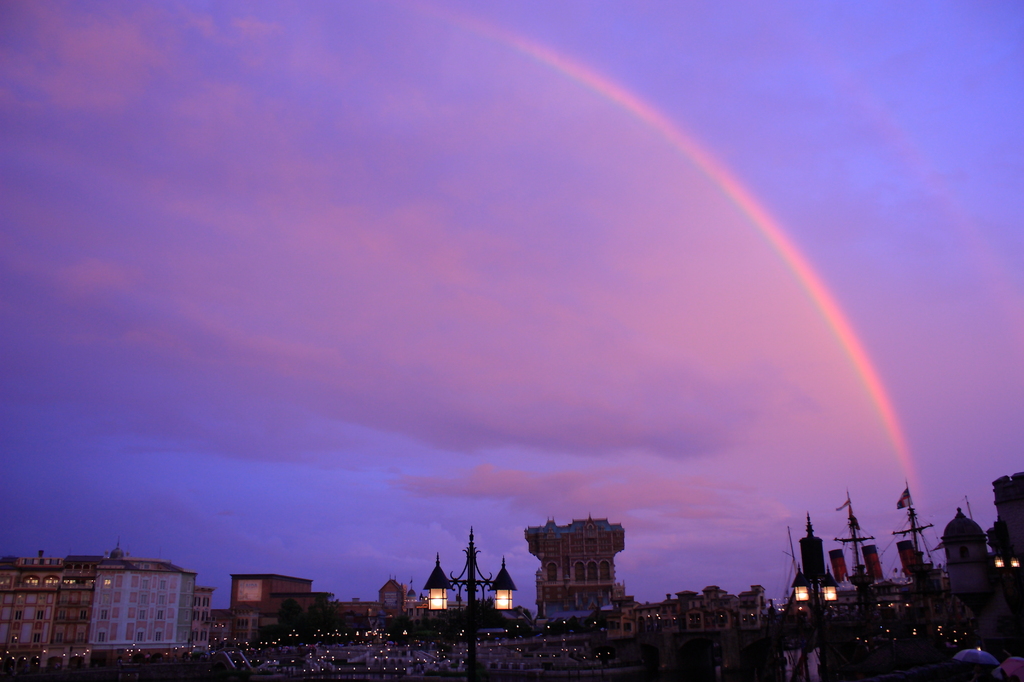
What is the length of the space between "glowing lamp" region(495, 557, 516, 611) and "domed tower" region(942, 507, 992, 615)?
39636 mm

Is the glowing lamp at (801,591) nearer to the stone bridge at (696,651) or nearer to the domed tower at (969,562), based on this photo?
the domed tower at (969,562)

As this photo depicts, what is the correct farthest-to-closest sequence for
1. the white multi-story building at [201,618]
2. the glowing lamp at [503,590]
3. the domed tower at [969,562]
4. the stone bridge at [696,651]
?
1. the white multi-story building at [201,618]
2. the stone bridge at [696,651]
3. the domed tower at [969,562]
4. the glowing lamp at [503,590]

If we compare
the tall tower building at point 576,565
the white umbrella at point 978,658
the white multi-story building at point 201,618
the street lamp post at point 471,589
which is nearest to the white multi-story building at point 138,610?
the white multi-story building at point 201,618

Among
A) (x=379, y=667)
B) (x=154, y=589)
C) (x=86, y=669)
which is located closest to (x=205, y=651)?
(x=154, y=589)

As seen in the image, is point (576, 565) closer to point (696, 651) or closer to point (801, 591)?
point (696, 651)

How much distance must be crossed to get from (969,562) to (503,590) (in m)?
40.8

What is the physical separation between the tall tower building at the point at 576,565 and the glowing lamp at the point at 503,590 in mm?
115981

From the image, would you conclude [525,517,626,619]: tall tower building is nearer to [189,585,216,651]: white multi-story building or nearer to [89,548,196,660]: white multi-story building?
[189,585,216,651]: white multi-story building

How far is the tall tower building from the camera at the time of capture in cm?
13438

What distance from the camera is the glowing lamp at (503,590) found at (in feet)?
73.9

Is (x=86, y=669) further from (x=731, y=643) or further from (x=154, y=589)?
(x=731, y=643)

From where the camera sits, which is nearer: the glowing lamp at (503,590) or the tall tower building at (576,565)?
the glowing lamp at (503,590)

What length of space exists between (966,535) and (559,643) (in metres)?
55.6

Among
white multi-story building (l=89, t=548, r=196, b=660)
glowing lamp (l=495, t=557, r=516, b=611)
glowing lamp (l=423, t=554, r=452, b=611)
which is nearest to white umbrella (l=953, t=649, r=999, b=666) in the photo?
glowing lamp (l=495, t=557, r=516, b=611)
